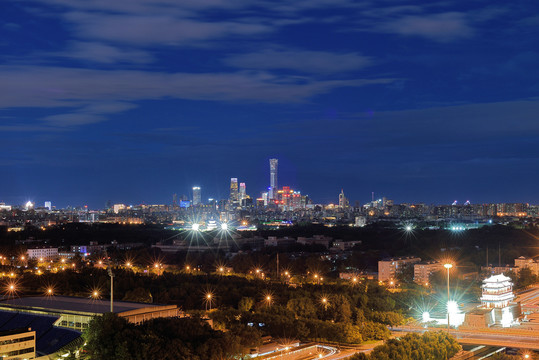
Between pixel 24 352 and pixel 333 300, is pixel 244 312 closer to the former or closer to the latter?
pixel 333 300

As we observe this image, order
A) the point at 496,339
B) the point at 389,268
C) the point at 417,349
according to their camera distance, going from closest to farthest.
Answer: the point at 417,349 < the point at 496,339 < the point at 389,268

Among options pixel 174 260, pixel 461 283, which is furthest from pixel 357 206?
pixel 461 283

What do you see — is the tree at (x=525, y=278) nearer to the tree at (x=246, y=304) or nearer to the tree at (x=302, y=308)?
the tree at (x=302, y=308)

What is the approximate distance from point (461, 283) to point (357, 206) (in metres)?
155

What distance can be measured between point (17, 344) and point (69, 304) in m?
5.13

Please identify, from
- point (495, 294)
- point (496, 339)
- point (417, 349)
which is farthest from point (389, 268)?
point (417, 349)

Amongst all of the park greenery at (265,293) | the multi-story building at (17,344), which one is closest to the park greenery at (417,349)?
the park greenery at (265,293)

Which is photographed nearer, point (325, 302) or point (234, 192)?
point (325, 302)

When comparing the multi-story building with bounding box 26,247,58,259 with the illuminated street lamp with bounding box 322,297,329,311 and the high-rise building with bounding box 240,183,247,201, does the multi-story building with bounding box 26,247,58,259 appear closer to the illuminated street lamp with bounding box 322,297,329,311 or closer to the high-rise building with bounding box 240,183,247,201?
the illuminated street lamp with bounding box 322,297,329,311

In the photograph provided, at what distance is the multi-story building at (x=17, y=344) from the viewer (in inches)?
728

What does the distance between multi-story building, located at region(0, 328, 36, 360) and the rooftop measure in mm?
2920

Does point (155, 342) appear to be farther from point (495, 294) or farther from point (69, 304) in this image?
point (495, 294)

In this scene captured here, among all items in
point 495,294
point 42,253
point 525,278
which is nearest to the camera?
point 495,294

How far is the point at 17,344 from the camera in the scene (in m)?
18.8
